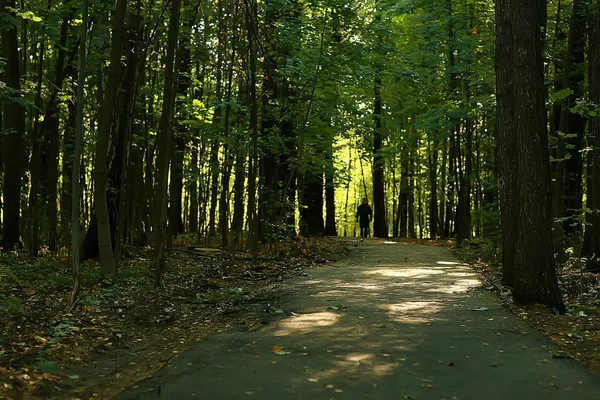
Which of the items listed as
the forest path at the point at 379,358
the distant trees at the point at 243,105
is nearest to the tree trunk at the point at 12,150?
the distant trees at the point at 243,105

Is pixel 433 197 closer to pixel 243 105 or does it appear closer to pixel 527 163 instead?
pixel 243 105

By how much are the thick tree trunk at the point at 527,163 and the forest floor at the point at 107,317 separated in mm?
4107

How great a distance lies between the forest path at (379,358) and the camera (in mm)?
5445

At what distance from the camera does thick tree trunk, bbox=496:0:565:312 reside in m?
9.75

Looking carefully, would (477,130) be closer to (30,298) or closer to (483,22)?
(483,22)

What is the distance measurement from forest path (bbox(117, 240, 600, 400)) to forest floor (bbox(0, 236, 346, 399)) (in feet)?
2.04

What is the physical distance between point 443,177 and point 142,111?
67.6 ft

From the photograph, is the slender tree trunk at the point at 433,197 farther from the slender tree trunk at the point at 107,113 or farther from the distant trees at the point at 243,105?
the slender tree trunk at the point at 107,113

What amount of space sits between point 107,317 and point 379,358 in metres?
4.31

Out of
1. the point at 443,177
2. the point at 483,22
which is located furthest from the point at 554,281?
the point at 443,177

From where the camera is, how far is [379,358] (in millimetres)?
6602

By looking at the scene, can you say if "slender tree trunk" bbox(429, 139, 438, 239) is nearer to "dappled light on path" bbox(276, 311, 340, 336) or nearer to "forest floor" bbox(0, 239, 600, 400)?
Answer: "forest floor" bbox(0, 239, 600, 400)

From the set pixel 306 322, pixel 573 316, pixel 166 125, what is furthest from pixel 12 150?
pixel 573 316

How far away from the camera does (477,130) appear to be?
29781 millimetres
